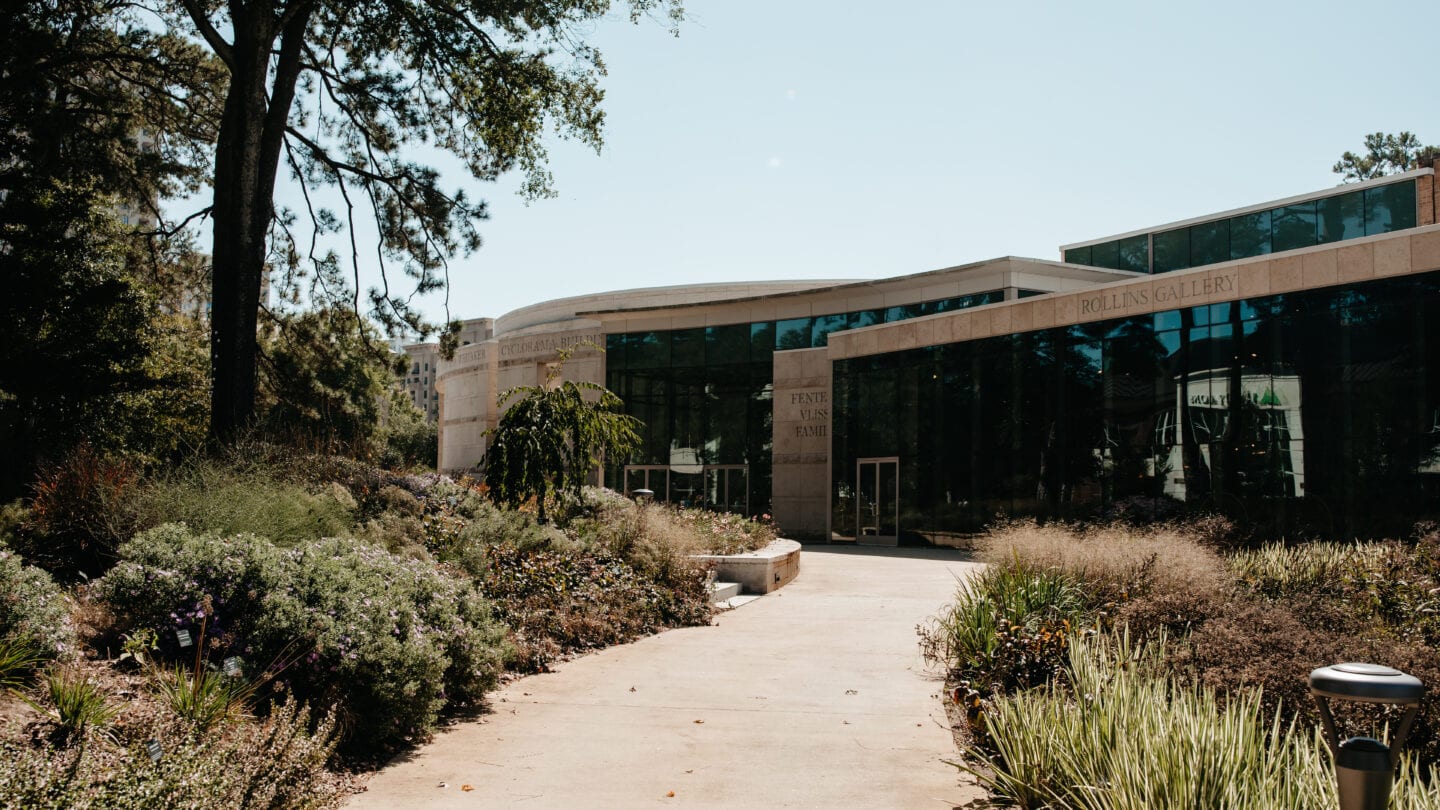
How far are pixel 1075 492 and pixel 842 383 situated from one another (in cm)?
846

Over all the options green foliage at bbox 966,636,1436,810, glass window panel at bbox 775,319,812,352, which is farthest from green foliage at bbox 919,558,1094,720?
glass window panel at bbox 775,319,812,352

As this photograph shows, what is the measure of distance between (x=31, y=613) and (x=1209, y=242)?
35.8 metres

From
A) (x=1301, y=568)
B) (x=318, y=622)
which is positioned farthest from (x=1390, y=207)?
(x=318, y=622)

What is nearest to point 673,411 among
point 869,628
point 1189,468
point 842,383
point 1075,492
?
point 842,383

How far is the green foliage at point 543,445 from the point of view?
13.8 meters

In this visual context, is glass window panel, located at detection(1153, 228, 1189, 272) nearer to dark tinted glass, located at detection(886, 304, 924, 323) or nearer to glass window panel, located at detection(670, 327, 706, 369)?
dark tinted glass, located at detection(886, 304, 924, 323)

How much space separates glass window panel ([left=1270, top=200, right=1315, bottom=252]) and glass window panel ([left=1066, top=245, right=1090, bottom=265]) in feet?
21.9

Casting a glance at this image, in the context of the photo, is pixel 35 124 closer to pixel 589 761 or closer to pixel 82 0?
pixel 82 0

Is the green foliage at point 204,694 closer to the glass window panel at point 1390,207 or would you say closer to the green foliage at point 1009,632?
the green foliage at point 1009,632

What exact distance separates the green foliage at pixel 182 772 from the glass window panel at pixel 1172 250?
3540cm

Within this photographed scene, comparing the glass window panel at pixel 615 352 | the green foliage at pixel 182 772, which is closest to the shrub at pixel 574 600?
the green foliage at pixel 182 772

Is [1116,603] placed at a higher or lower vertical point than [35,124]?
lower

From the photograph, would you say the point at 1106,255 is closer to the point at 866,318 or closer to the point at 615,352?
the point at 866,318

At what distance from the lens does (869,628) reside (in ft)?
37.4
